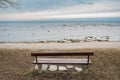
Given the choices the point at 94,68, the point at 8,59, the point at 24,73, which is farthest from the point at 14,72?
the point at 94,68

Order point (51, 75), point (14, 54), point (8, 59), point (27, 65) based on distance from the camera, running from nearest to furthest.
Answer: point (51, 75)
point (27, 65)
point (8, 59)
point (14, 54)

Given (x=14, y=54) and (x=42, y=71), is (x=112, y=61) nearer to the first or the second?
(x=42, y=71)

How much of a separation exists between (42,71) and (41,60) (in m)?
0.41

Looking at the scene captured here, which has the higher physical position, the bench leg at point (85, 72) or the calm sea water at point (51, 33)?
the bench leg at point (85, 72)

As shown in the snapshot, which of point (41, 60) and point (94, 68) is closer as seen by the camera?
point (41, 60)

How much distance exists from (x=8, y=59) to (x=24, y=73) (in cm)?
246

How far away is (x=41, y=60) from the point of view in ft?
26.7

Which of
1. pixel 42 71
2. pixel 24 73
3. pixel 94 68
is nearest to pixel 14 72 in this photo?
pixel 24 73

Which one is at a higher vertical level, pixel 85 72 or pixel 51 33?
pixel 85 72

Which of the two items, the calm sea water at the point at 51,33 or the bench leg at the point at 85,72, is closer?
the bench leg at the point at 85,72

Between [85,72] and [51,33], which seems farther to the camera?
[51,33]

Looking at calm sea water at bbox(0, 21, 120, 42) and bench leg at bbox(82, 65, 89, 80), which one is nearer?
bench leg at bbox(82, 65, 89, 80)

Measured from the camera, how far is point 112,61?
960cm

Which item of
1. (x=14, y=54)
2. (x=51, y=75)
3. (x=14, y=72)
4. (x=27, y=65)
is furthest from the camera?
(x=14, y=54)
